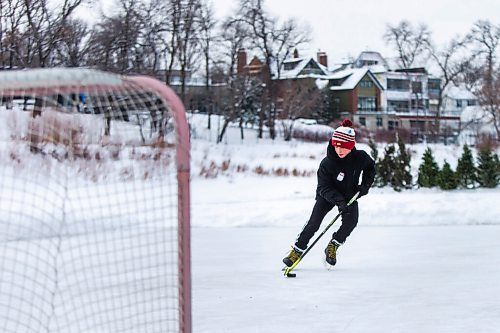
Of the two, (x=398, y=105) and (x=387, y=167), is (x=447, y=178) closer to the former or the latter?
(x=387, y=167)

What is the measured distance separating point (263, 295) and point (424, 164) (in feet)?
27.7

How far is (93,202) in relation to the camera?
22.1 ft

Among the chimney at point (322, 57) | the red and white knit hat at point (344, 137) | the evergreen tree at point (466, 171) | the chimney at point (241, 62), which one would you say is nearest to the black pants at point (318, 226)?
the red and white knit hat at point (344, 137)

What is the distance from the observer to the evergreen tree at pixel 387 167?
44.1 ft

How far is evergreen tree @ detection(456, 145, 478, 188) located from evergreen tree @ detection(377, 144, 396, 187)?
1125 millimetres

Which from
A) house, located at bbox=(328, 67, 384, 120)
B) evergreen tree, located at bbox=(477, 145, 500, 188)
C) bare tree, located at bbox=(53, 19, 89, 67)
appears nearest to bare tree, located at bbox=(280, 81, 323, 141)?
house, located at bbox=(328, 67, 384, 120)

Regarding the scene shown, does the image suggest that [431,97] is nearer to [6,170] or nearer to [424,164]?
[424,164]

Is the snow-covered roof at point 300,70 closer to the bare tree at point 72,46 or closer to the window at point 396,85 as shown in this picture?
the window at point 396,85

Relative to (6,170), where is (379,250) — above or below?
below

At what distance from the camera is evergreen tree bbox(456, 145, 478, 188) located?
1324cm

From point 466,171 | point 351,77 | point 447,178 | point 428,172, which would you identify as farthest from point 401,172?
point 351,77

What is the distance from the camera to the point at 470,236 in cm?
902

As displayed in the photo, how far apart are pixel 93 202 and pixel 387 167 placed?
306 inches

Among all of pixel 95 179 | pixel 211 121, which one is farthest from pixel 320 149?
pixel 95 179
